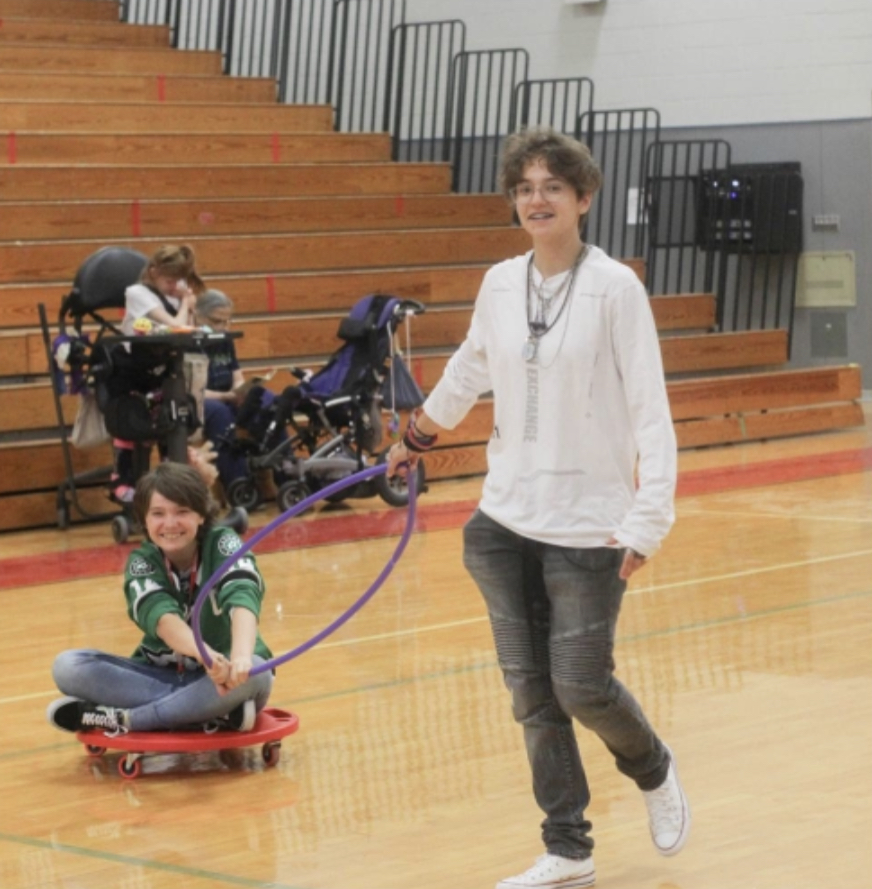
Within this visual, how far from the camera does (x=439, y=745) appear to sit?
514cm

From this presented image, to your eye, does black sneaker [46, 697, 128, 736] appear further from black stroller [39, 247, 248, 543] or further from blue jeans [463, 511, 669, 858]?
black stroller [39, 247, 248, 543]

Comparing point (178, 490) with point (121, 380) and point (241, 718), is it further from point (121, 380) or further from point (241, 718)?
point (121, 380)

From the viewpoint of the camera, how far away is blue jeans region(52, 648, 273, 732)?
4902mm

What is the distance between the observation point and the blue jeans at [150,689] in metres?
4.90

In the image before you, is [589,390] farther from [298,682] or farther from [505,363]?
[298,682]

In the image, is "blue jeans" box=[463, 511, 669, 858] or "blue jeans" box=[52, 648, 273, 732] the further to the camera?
"blue jeans" box=[52, 648, 273, 732]

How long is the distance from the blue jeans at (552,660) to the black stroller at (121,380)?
5.02 m

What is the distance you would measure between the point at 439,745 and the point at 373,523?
457 cm

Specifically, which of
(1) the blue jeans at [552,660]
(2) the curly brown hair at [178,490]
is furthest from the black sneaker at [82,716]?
(1) the blue jeans at [552,660]

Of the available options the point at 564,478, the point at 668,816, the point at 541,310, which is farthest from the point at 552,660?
the point at 541,310

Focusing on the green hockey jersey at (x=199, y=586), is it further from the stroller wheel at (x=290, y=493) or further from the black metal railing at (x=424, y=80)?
the black metal railing at (x=424, y=80)

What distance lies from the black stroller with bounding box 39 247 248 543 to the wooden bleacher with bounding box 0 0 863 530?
0.82 meters

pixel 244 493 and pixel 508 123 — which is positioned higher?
pixel 508 123

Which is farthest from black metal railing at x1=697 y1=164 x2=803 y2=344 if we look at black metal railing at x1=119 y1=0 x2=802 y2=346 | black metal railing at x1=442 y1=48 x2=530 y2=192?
black metal railing at x1=442 y1=48 x2=530 y2=192
